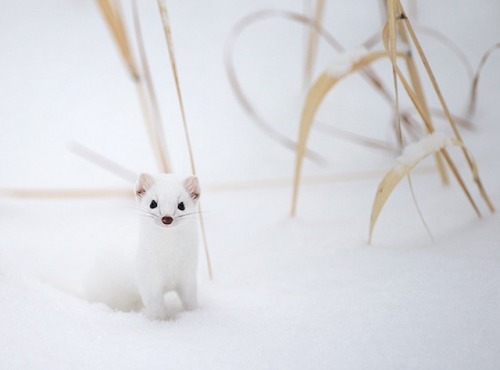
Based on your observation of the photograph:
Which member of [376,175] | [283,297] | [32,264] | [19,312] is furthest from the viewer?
[376,175]

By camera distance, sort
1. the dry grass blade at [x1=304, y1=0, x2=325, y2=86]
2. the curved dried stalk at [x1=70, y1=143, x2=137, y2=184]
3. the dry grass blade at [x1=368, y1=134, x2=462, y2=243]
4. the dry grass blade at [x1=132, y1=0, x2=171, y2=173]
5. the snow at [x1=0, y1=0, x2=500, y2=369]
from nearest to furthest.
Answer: the snow at [x1=0, y1=0, x2=500, y2=369] → the dry grass blade at [x1=368, y1=134, x2=462, y2=243] → the dry grass blade at [x1=132, y1=0, x2=171, y2=173] → the dry grass blade at [x1=304, y1=0, x2=325, y2=86] → the curved dried stalk at [x1=70, y1=143, x2=137, y2=184]

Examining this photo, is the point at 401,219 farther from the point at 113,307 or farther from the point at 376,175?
the point at 113,307

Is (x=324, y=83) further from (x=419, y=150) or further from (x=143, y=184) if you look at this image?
(x=143, y=184)

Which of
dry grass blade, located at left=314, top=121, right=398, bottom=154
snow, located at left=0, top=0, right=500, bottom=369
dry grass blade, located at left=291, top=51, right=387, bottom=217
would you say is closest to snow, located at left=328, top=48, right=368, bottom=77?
dry grass blade, located at left=291, top=51, right=387, bottom=217

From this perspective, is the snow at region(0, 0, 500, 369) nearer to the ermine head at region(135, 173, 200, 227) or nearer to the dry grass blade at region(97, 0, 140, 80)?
the ermine head at region(135, 173, 200, 227)

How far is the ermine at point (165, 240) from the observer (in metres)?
0.67

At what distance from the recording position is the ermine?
2.19ft

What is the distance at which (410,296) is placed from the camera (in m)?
0.72

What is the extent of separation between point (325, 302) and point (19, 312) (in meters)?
0.38

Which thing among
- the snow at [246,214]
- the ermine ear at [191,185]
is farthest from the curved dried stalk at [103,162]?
the ermine ear at [191,185]

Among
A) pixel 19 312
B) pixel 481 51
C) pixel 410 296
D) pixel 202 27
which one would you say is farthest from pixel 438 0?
pixel 19 312

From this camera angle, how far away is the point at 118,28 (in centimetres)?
95

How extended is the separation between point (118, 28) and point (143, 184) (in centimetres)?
39

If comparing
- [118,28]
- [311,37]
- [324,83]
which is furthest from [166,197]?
[311,37]
